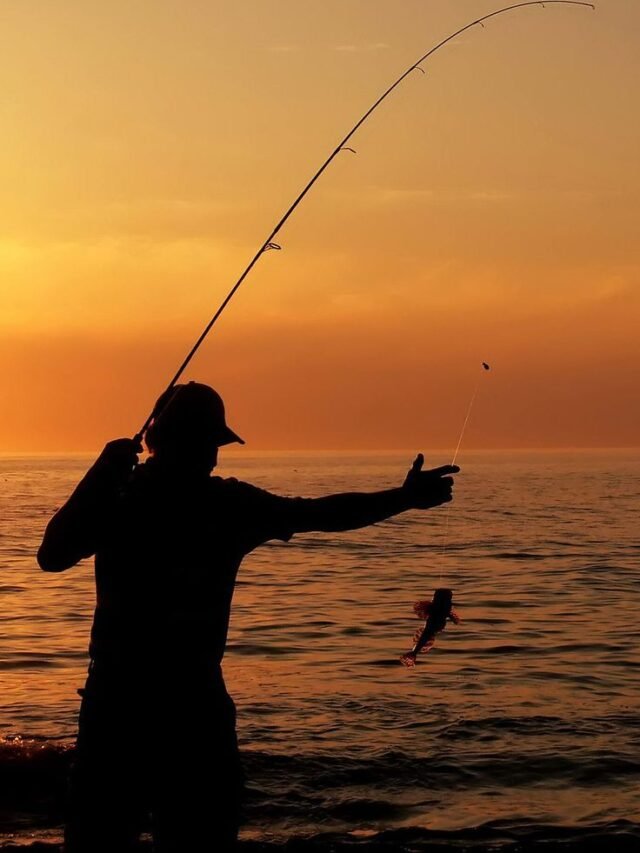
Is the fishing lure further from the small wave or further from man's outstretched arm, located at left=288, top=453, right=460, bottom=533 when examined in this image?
man's outstretched arm, located at left=288, top=453, right=460, bottom=533

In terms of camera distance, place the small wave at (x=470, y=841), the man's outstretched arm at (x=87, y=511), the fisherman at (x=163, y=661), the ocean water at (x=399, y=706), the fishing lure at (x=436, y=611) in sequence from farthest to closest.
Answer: the ocean water at (x=399, y=706) < the fishing lure at (x=436, y=611) < the small wave at (x=470, y=841) < the fisherman at (x=163, y=661) < the man's outstretched arm at (x=87, y=511)

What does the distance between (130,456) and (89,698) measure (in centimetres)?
80

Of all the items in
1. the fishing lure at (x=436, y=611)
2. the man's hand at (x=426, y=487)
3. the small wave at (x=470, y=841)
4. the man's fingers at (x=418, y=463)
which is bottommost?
the small wave at (x=470, y=841)

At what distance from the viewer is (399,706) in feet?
35.7

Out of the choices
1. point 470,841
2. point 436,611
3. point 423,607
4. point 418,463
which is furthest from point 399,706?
point 418,463

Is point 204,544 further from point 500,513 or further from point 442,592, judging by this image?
point 500,513

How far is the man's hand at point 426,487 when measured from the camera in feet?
13.6

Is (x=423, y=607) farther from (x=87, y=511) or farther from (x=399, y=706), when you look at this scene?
(x=87, y=511)

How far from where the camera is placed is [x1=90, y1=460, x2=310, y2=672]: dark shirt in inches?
155

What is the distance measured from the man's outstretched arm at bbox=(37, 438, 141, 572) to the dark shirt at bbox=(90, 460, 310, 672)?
6cm

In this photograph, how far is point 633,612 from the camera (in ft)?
55.1

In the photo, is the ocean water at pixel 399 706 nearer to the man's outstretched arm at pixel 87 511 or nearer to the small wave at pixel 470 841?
the small wave at pixel 470 841

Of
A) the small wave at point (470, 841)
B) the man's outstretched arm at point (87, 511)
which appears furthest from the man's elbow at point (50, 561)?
the small wave at point (470, 841)

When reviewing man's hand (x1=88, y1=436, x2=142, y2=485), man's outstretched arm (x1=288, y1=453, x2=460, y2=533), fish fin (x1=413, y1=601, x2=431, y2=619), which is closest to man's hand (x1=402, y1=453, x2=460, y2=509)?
man's outstretched arm (x1=288, y1=453, x2=460, y2=533)
